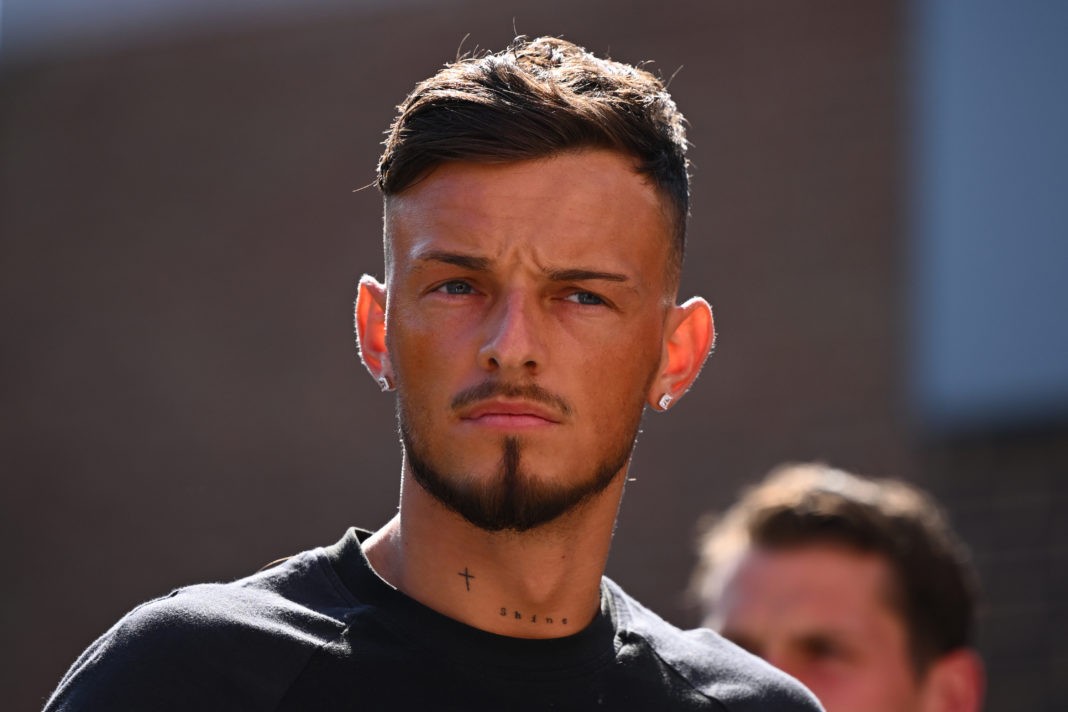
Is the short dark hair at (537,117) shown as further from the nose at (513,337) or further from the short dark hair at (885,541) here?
the short dark hair at (885,541)

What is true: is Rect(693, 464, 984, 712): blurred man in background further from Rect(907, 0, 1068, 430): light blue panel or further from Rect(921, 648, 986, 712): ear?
Rect(907, 0, 1068, 430): light blue panel

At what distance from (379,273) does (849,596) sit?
8.06 meters

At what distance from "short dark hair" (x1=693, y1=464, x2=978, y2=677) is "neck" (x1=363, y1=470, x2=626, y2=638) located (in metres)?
1.78

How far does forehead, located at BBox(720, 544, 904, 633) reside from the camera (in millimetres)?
4086

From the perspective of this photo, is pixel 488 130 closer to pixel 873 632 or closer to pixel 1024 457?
pixel 873 632

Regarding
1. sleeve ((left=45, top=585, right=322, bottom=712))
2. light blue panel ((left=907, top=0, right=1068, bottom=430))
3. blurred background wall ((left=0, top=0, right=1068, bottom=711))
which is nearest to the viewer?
sleeve ((left=45, top=585, right=322, bottom=712))

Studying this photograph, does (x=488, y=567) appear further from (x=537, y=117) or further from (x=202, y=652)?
(x=537, y=117)

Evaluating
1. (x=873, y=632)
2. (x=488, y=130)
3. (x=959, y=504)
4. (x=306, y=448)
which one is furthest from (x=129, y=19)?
(x=488, y=130)

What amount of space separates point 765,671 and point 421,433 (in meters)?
0.79

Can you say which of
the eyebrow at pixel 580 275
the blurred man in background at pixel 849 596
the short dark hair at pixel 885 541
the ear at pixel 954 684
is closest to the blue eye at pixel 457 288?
the eyebrow at pixel 580 275

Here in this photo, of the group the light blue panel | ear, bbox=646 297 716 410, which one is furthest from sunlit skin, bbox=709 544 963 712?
the light blue panel

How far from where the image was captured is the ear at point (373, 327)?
103 inches

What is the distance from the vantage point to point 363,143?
39.5ft

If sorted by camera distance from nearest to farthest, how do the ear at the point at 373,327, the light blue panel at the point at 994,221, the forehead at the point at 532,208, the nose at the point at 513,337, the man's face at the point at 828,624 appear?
the nose at the point at 513,337
the forehead at the point at 532,208
the ear at the point at 373,327
the man's face at the point at 828,624
the light blue panel at the point at 994,221
